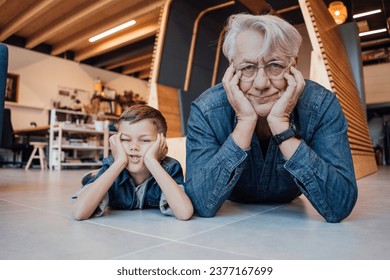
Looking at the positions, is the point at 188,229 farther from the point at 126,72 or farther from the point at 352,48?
the point at 126,72

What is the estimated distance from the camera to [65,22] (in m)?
6.44

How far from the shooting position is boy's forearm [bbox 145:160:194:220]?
1049 mm

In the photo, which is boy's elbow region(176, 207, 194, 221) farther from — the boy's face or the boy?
the boy's face

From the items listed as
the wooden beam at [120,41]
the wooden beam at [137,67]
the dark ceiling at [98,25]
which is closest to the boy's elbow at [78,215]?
the dark ceiling at [98,25]

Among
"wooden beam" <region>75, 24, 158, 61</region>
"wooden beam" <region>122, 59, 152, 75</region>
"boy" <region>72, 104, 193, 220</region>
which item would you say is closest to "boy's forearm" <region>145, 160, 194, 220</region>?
"boy" <region>72, 104, 193, 220</region>

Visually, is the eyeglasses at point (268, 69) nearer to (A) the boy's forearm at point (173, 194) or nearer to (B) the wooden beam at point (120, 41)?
(A) the boy's forearm at point (173, 194)

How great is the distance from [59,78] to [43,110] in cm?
97

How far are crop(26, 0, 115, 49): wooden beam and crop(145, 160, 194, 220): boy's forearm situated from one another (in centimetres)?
528

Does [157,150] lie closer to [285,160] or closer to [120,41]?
[285,160]

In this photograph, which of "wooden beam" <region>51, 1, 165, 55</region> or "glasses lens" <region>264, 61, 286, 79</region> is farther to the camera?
"wooden beam" <region>51, 1, 165, 55</region>

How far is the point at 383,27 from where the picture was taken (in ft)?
26.1

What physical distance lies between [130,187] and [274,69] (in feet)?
2.25

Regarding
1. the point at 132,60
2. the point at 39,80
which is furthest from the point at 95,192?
the point at 132,60

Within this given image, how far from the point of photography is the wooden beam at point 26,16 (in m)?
5.61
